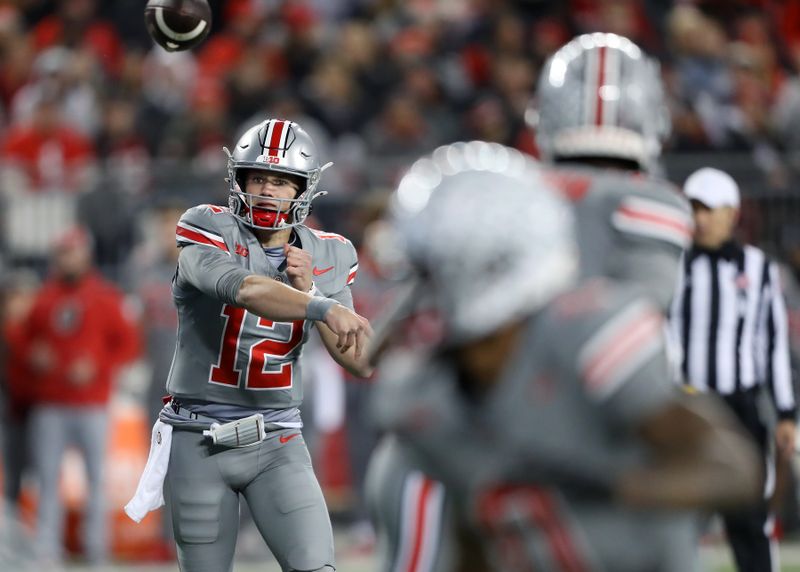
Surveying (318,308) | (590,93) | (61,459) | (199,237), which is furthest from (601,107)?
(61,459)

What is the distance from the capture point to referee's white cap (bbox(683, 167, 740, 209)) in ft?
20.6

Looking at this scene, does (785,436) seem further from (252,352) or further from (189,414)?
(189,414)

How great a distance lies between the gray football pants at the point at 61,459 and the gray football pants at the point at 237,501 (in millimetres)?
3872

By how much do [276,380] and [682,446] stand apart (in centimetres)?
244

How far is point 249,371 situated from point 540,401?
7.49 ft

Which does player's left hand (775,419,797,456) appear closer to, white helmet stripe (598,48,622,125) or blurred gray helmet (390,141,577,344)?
white helmet stripe (598,48,622,125)

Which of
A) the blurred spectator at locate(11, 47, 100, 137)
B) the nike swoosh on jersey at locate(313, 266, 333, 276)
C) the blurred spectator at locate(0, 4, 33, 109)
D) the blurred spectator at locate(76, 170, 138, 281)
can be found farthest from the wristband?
the blurred spectator at locate(0, 4, 33, 109)

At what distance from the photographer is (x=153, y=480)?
4.57 metres

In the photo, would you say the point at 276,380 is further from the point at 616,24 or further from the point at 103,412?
the point at 616,24

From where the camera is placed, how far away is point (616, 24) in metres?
11.3

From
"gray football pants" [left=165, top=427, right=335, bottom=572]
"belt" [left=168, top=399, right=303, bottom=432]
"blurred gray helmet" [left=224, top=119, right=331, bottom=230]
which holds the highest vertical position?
"blurred gray helmet" [left=224, top=119, right=331, bottom=230]

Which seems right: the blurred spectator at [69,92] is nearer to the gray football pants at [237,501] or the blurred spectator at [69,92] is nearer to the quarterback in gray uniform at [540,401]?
the gray football pants at [237,501]

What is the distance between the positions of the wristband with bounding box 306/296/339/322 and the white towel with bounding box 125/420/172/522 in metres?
0.66

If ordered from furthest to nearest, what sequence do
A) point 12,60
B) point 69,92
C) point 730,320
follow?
1. point 12,60
2. point 69,92
3. point 730,320
